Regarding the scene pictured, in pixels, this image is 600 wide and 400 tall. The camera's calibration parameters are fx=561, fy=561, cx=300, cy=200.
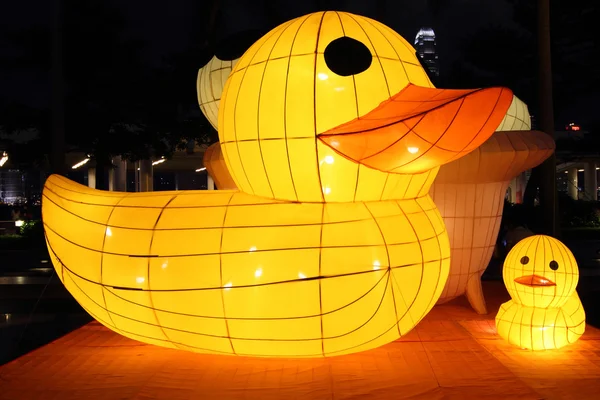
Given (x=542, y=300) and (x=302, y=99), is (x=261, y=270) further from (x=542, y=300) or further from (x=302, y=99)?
(x=542, y=300)

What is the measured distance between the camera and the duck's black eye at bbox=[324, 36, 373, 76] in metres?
3.62

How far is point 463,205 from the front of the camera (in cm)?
614

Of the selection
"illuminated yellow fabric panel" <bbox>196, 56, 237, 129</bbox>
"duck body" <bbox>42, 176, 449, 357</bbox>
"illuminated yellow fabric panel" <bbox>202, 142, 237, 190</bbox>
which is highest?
"illuminated yellow fabric panel" <bbox>196, 56, 237, 129</bbox>

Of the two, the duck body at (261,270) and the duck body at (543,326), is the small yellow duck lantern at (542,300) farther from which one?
the duck body at (261,270)

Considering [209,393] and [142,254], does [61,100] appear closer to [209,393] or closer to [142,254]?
[142,254]

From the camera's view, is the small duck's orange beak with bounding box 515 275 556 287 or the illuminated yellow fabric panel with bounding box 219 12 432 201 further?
the small duck's orange beak with bounding box 515 275 556 287

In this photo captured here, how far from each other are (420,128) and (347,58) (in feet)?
2.58

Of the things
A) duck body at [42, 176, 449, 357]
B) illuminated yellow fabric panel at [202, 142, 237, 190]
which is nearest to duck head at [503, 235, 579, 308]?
duck body at [42, 176, 449, 357]

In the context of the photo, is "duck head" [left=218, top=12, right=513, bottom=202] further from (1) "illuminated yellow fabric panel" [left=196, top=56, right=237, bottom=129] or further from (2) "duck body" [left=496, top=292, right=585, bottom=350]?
(1) "illuminated yellow fabric panel" [left=196, top=56, right=237, bottom=129]

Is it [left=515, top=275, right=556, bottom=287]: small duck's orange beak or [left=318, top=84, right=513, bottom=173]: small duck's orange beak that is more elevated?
[left=318, top=84, right=513, bottom=173]: small duck's orange beak

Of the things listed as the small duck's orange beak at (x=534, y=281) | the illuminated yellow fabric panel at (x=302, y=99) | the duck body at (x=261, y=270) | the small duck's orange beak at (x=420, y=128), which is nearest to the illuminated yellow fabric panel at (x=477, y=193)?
the small duck's orange beak at (x=534, y=281)

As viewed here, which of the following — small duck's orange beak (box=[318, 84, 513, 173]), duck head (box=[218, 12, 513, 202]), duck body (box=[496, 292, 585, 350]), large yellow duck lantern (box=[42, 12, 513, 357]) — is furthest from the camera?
duck body (box=[496, 292, 585, 350])

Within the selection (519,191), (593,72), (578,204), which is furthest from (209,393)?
(519,191)

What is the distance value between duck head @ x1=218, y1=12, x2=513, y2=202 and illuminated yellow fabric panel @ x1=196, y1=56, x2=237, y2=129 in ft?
8.39
